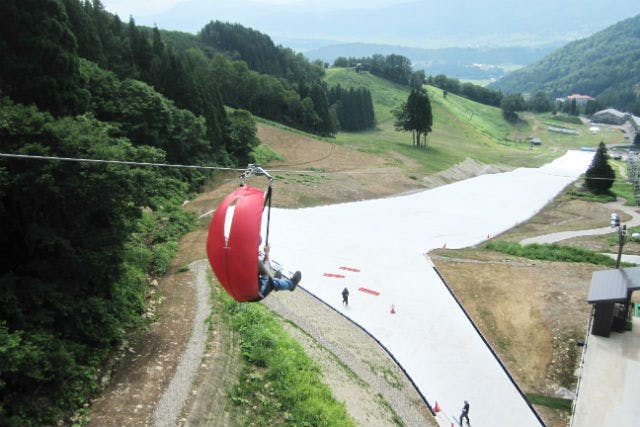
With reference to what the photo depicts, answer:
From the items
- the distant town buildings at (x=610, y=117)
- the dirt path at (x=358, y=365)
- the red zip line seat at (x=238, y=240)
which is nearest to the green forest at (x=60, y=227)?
the red zip line seat at (x=238, y=240)

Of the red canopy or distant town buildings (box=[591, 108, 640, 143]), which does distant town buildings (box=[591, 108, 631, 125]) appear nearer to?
distant town buildings (box=[591, 108, 640, 143])

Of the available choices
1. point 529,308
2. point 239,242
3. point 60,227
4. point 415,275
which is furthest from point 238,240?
point 415,275

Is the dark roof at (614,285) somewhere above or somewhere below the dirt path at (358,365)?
above

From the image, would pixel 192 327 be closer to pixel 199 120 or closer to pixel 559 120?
pixel 199 120

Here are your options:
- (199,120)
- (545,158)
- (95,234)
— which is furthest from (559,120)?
(95,234)

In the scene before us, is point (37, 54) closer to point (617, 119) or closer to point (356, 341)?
point (356, 341)

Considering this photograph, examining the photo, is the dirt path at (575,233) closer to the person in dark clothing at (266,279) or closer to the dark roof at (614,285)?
the dark roof at (614,285)
